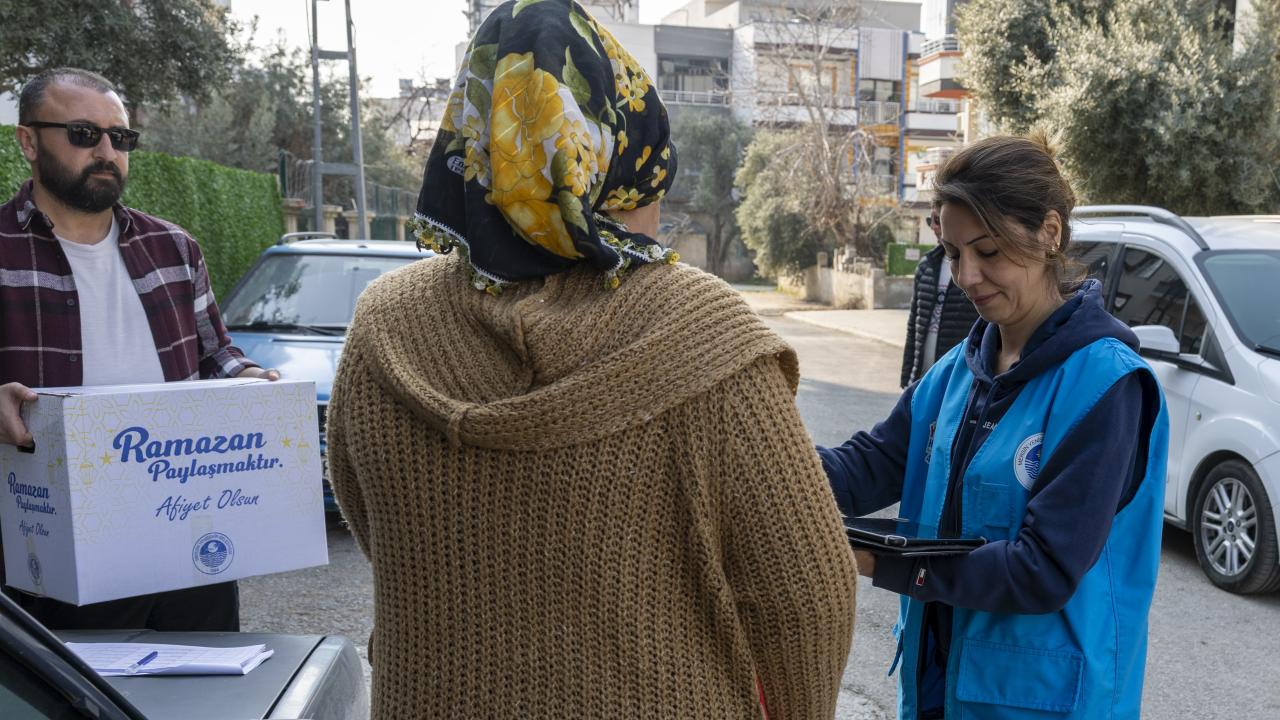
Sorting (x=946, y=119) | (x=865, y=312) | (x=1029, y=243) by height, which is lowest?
(x=865, y=312)

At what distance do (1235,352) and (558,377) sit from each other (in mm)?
5374

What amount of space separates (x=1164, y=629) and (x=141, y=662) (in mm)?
4626

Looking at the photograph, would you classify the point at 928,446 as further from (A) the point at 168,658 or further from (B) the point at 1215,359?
(B) the point at 1215,359

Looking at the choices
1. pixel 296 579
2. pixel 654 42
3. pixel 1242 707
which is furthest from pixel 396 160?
pixel 1242 707

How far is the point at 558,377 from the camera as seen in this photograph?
1437 mm

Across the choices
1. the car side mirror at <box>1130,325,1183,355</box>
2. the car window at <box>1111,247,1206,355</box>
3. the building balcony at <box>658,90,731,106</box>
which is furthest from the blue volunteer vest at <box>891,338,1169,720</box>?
the building balcony at <box>658,90,731,106</box>

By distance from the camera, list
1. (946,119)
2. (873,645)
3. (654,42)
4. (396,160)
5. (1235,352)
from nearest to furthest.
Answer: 1. (873,645)
2. (1235,352)
3. (396,160)
4. (946,119)
5. (654,42)

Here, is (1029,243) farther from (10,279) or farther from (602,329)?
(10,279)

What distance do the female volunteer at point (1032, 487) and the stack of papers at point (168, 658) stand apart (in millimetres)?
1282

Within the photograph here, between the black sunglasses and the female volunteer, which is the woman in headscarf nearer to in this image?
the female volunteer

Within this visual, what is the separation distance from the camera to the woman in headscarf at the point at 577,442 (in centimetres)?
142

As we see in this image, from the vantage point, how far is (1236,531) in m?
5.71

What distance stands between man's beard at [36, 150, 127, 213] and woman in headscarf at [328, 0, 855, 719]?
2.00m

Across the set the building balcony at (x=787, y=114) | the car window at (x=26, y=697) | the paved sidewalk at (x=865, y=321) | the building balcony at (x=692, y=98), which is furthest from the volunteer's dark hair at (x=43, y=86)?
the building balcony at (x=692, y=98)
